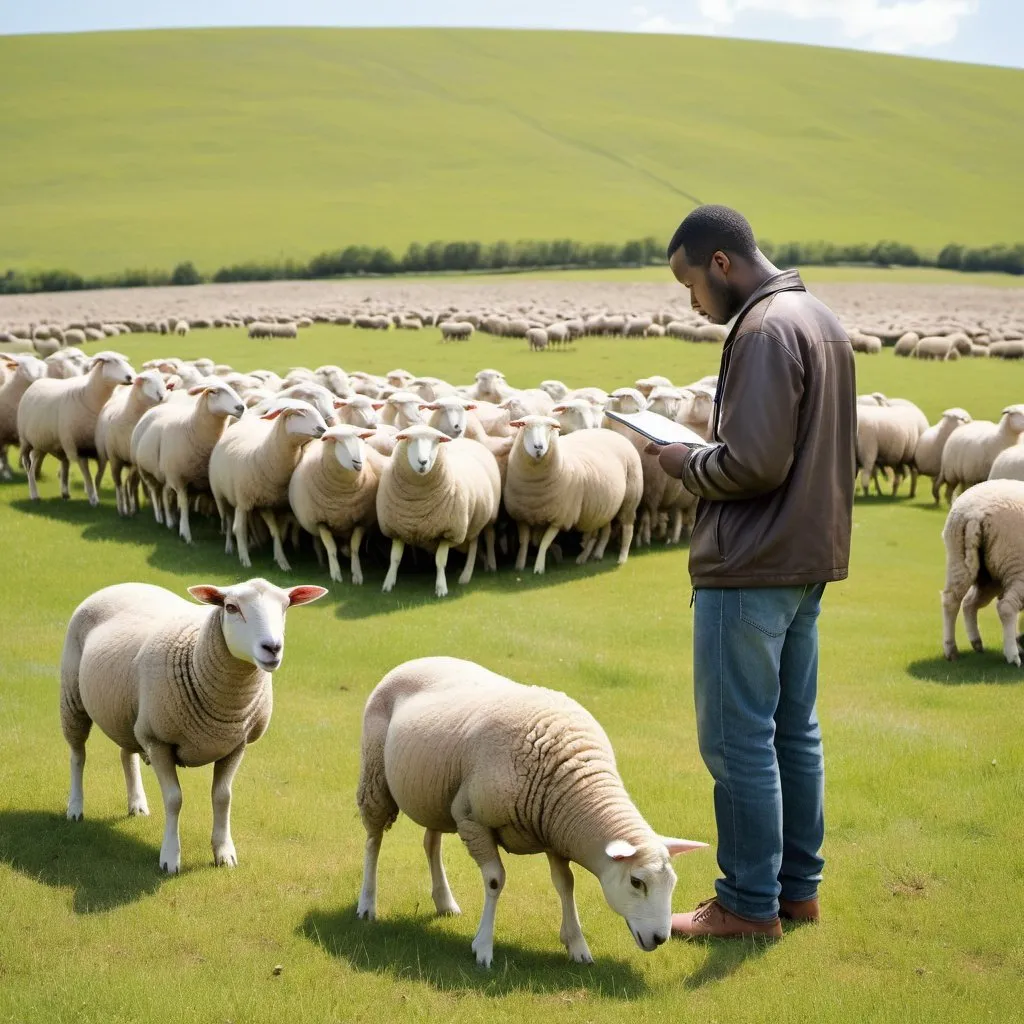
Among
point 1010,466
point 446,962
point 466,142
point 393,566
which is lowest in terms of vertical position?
point 393,566

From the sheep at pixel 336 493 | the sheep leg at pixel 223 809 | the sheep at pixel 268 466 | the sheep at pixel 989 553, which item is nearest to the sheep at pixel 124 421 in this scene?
the sheep at pixel 268 466

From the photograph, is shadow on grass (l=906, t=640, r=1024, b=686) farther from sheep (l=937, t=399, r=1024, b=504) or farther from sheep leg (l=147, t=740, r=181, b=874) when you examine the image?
sheep (l=937, t=399, r=1024, b=504)

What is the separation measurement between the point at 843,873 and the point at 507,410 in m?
11.0

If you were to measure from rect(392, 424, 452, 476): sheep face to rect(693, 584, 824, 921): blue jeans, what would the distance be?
7.26 metres

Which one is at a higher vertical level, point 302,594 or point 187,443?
point 302,594

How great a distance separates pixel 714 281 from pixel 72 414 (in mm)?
13252

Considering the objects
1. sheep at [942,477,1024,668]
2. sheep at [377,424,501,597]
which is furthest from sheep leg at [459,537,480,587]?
sheep at [942,477,1024,668]

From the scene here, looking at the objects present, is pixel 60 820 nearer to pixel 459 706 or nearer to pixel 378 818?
pixel 378 818

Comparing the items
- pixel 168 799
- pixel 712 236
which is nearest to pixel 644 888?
pixel 712 236

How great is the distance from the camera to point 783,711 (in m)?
4.80

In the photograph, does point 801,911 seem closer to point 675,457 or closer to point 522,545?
point 675,457

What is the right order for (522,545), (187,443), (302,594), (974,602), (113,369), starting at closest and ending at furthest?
(302,594) → (974,602) → (522,545) → (187,443) → (113,369)

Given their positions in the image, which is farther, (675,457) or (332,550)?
(332,550)

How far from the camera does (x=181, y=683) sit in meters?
5.65
